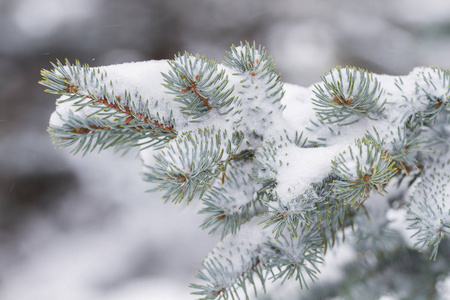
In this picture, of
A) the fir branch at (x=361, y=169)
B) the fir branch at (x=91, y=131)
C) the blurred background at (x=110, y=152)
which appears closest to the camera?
the fir branch at (x=361, y=169)

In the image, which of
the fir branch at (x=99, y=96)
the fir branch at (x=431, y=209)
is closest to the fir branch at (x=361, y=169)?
the fir branch at (x=431, y=209)

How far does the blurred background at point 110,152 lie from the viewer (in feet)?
7.22

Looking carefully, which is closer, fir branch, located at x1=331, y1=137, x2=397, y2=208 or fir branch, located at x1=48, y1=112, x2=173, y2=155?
fir branch, located at x1=331, y1=137, x2=397, y2=208

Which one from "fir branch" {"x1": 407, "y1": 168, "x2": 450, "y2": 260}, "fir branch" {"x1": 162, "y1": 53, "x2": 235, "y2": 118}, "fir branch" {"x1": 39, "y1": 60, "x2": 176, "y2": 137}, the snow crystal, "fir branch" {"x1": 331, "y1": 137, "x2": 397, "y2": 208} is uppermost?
"fir branch" {"x1": 39, "y1": 60, "x2": 176, "y2": 137}

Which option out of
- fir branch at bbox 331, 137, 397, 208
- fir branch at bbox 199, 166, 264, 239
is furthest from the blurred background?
fir branch at bbox 331, 137, 397, 208

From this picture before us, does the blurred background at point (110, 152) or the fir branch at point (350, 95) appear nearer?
the fir branch at point (350, 95)

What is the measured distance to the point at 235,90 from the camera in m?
0.53

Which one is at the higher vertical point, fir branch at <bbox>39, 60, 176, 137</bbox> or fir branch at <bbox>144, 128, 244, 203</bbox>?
fir branch at <bbox>39, 60, 176, 137</bbox>

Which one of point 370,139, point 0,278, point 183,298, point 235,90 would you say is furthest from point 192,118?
point 0,278

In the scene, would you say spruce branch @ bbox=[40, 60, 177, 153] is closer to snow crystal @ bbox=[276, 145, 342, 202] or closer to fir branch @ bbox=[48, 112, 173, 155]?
fir branch @ bbox=[48, 112, 173, 155]

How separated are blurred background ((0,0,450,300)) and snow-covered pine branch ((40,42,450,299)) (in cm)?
169

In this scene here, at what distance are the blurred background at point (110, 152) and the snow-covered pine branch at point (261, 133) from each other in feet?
5.55

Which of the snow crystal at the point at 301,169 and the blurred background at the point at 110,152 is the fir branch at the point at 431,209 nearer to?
the snow crystal at the point at 301,169

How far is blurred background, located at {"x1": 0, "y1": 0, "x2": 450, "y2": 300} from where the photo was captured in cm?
220
